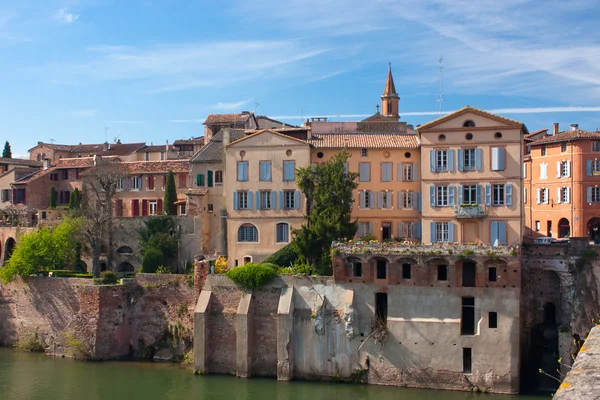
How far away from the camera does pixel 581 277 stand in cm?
3791

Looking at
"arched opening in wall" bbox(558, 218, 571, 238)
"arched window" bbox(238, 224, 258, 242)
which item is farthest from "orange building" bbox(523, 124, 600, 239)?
"arched window" bbox(238, 224, 258, 242)

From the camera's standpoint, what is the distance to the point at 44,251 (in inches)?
1866

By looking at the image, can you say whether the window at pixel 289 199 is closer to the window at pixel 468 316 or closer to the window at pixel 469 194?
the window at pixel 469 194

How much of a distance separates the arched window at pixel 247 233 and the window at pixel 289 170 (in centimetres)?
393

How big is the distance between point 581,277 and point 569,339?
3478 millimetres

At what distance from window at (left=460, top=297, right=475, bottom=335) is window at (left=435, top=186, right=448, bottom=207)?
733cm

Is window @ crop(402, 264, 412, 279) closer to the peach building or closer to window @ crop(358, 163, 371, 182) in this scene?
the peach building

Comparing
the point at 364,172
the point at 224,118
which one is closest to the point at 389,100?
the point at 224,118

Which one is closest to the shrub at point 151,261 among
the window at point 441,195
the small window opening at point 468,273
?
the window at point 441,195

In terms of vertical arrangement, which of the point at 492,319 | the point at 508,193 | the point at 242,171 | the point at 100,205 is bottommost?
the point at 492,319

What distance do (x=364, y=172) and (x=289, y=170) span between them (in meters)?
4.83

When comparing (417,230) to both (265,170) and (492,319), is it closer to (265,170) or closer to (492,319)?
(492,319)

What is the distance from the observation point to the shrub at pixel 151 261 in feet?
156

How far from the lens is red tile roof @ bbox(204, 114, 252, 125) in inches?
2362
